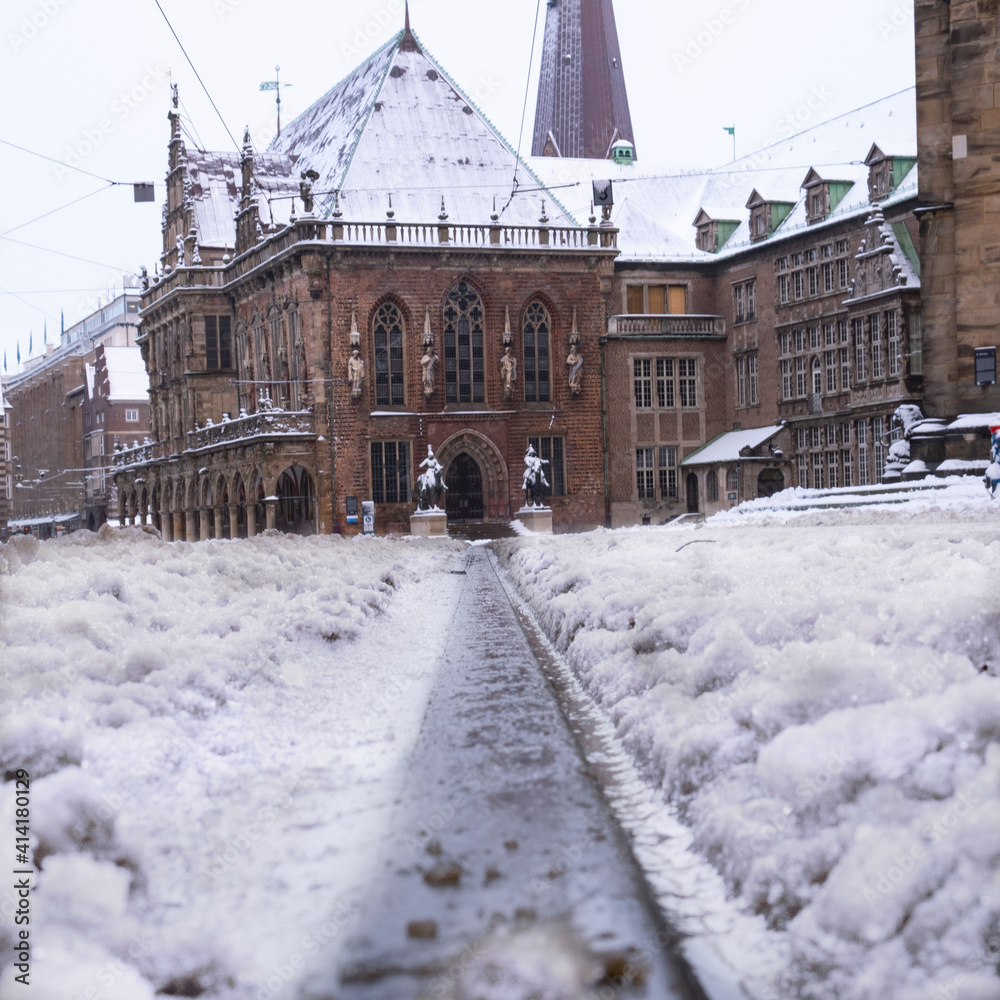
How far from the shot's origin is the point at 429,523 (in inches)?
1732

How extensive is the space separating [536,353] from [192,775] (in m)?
46.7

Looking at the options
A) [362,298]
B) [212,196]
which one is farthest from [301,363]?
[212,196]

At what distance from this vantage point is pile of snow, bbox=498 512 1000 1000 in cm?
345

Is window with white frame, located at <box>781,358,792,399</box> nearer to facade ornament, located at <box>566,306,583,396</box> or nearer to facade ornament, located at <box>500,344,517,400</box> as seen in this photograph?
facade ornament, located at <box>566,306,583,396</box>

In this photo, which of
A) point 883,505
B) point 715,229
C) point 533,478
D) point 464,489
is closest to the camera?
point 883,505

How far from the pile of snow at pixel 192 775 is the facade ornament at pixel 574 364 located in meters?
40.4

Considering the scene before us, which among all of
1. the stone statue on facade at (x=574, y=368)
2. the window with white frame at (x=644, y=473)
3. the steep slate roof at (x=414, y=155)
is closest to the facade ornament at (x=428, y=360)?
the steep slate roof at (x=414, y=155)

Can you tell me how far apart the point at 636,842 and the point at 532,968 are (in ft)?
4.24

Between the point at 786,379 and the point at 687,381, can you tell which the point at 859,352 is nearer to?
the point at 786,379

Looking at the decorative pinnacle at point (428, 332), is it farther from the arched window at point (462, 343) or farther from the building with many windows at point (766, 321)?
the building with many windows at point (766, 321)

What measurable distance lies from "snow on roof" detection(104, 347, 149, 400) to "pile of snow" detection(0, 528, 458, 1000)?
91.2 m

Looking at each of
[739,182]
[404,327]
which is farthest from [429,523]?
[739,182]

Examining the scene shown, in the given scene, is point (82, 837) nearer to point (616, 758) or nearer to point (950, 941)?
point (616, 758)

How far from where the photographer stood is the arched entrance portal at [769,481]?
1886 inches
